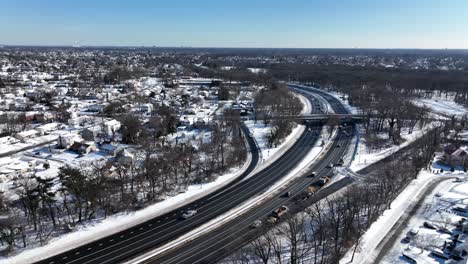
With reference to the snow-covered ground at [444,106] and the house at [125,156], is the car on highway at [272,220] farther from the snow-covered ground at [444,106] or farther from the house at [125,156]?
the snow-covered ground at [444,106]

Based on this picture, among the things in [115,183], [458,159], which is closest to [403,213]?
[458,159]

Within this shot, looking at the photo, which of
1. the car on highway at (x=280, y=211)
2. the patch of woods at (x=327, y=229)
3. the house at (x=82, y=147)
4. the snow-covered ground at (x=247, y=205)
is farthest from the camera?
the house at (x=82, y=147)

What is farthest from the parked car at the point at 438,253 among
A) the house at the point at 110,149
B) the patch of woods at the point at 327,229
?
the house at the point at 110,149

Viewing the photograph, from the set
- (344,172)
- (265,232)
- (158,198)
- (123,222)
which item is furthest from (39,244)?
(344,172)

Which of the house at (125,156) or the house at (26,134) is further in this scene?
the house at (26,134)

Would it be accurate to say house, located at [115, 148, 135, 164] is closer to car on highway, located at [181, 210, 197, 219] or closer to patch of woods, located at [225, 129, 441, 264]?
car on highway, located at [181, 210, 197, 219]

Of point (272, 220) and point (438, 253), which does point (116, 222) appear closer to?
point (272, 220)

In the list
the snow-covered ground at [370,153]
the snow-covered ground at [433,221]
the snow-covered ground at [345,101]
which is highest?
the snow-covered ground at [345,101]
